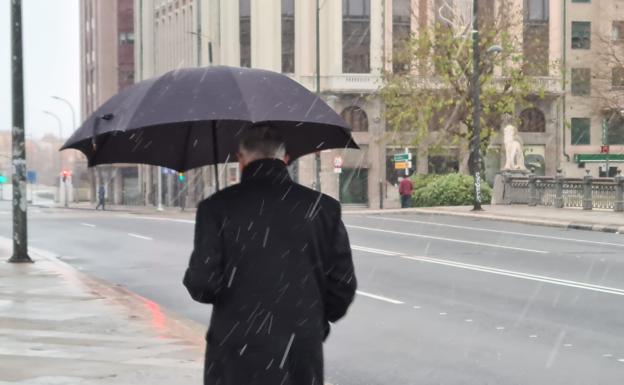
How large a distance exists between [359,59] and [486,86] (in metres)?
15.5

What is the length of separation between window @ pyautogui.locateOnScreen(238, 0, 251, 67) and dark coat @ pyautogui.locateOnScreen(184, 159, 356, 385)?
5873cm

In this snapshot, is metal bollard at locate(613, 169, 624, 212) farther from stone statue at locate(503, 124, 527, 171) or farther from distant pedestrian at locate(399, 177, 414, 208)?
distant pedestrian at locate(399, 177, 414, 208)

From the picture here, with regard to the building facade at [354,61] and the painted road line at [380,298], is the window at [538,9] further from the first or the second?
the painted road line at [380,298]

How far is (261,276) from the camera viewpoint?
4.34 m

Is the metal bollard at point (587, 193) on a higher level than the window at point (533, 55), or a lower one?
lower

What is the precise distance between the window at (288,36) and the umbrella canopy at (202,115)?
186 feet

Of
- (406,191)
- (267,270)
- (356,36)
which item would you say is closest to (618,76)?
(406,191)

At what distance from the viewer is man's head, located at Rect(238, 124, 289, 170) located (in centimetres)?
447

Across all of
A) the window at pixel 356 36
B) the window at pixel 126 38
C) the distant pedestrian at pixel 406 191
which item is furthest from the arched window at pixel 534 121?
the window at pixel 126 38

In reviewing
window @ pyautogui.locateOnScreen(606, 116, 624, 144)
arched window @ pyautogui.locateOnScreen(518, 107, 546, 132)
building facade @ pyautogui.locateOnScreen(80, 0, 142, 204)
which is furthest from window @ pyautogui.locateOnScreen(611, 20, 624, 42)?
building facade @ pyautogui.locateOnScreen(80, 0, 142, 204)

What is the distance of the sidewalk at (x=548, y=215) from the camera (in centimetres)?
2839

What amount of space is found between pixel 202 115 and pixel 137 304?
26.2 ft

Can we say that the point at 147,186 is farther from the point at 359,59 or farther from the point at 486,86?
the point at 486,86

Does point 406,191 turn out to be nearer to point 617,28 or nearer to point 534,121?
point 534,121
